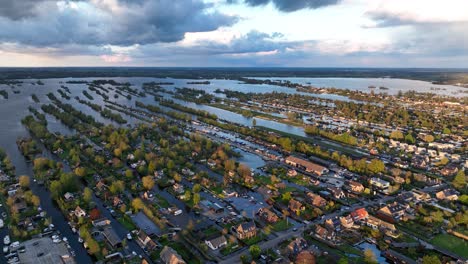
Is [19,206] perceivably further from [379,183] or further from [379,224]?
[379,183]

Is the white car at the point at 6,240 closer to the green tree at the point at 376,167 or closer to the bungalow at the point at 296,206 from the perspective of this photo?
the bungalow at the point at 296,206

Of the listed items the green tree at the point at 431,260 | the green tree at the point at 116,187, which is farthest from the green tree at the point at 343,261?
the green tree at the point at 116,187

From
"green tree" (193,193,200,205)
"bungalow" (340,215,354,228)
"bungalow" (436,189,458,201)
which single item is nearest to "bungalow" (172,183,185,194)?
"green tree" (193,193,200,205)

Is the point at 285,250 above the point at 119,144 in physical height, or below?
below

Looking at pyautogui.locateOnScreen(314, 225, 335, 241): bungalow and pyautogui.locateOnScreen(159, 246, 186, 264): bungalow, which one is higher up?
pyautogui.locateOnScreen(159, 246, 186, 264): bungalow

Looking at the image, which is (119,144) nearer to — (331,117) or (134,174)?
(134,174)

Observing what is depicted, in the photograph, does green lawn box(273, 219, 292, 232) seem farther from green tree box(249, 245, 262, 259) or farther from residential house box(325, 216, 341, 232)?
green tree box(249, 245, 262, 259)

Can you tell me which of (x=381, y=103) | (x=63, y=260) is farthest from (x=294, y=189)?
(x=381, y=103)
